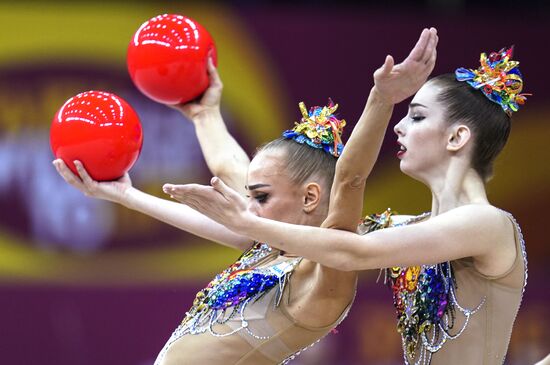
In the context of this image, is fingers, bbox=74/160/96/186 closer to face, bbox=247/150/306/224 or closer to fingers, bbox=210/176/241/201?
face, bbox=247/150/306/224

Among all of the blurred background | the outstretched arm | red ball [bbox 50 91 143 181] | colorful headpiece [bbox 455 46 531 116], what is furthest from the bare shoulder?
the blurred background

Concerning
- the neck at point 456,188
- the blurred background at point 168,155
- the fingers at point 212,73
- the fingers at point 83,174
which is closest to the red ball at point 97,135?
the fingers at point 83,174

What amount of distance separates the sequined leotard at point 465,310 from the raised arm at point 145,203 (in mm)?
615

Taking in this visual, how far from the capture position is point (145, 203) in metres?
2.68

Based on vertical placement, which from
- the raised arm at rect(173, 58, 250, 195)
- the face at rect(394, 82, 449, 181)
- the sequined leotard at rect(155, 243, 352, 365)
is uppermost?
the face at rect(394, 82, 449, 181)

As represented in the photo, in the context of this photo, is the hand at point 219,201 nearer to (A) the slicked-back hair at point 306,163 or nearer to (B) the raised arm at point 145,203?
(A) the slicked-back hair at point 306,163

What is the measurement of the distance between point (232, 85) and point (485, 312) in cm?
277

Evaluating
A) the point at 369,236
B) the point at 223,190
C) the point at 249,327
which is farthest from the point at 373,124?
the point at 249,327

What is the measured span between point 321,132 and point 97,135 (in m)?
0.57

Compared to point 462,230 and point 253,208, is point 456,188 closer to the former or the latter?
point 462,230

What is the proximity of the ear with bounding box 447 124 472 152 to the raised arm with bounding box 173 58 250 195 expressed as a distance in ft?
2.58

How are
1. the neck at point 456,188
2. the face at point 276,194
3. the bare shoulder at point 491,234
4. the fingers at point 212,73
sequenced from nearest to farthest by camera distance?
the bare shoulder at point 491,234, the neck at point 456,188, the face at point 276,194, the fingers at point 212,73

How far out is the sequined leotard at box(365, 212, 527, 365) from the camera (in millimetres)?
2279

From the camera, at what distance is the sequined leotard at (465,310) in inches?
89.7
